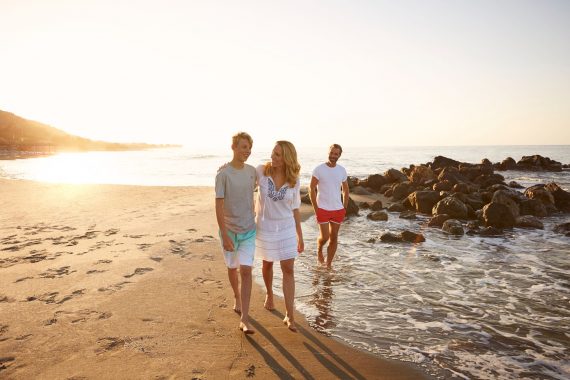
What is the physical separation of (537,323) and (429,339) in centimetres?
172

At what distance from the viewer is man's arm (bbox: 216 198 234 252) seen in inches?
165

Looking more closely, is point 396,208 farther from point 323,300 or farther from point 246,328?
point 246,328

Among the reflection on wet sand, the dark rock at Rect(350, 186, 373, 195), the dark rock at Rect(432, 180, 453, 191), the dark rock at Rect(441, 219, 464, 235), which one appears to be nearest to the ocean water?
the reflection on wet sand

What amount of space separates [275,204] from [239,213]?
17.2 inches

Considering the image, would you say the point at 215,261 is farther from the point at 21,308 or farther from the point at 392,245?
the point at 392,245

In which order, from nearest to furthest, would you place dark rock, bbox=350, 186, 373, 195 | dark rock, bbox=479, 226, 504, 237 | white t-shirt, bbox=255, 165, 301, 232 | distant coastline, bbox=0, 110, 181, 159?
white t-shirt, bbox=255, 165, 301, 232
dark rock, bbox=479, 226, 504, 237
dark rock, bbox=350, 186, 373, 195
distant coastline, bbox=0, 110, 181, 159

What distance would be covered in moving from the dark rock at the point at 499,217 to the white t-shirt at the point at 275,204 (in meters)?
9.59

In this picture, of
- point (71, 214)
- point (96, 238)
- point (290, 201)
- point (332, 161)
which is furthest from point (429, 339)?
point (71, 214)

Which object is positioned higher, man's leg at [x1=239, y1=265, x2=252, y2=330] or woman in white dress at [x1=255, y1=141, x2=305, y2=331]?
woman in white dress at [x1=255, y1=141, x2=305, y2=331]

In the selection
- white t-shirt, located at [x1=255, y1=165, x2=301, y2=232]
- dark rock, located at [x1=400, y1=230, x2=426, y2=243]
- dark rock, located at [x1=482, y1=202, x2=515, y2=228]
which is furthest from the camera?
dark rock, located at [x1=482, y1=202, x2=515, y2=228]

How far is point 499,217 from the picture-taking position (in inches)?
458

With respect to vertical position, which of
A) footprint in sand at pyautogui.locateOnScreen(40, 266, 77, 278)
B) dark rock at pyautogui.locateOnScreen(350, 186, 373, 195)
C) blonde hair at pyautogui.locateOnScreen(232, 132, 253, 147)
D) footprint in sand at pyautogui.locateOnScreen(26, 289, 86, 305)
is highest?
blonde hair at pyautogui.locateOnScreen(232, 132, 253, 147)

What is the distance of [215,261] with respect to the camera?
722 centimetres

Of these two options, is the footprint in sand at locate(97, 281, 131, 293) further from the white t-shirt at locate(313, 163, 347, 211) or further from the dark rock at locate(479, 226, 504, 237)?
the dark rock at locate(479, 226, 504, 237)
